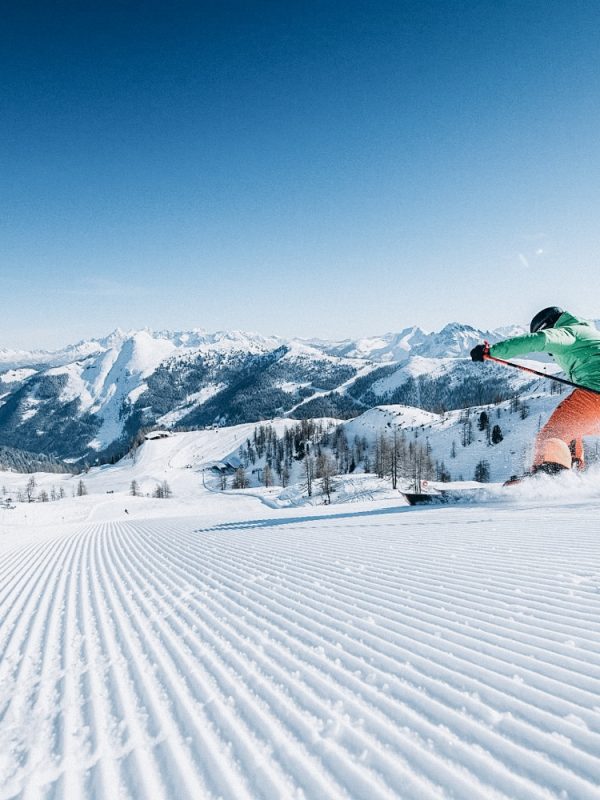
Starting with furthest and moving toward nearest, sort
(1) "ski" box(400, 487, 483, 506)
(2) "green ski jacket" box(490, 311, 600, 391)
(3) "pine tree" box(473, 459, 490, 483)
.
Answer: (3) "pine tree" box(473, 459, 490, 483) → (1) "ski" box(400, 487, 483, 506) → (2) "green ski jacket" box(490, 311, 600, 391)

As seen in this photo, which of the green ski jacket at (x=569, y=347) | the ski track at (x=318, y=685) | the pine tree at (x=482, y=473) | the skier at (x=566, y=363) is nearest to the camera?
the ski track at (x=318, y=685)

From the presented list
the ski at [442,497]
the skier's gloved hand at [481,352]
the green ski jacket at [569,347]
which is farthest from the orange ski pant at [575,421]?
the ski at [442,497]

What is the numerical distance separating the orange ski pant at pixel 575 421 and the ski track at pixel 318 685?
6220mm

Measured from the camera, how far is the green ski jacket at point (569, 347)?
30.6 ft

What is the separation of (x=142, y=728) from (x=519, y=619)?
3812 mm

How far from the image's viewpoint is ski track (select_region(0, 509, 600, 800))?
238 cm

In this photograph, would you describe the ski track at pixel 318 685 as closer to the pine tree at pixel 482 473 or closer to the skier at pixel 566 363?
the skier at pixel 566 363

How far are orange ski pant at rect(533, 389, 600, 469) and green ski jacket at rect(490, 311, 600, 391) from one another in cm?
93

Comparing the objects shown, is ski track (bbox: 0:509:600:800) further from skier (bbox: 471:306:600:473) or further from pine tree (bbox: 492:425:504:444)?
pine tree (bbox: 492:425:504:444)

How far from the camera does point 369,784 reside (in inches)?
88.5

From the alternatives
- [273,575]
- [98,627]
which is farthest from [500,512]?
[98,627]

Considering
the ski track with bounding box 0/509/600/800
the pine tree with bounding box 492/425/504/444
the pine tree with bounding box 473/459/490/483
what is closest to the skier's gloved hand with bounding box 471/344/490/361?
the ski track with bounding box 0/509/600/800

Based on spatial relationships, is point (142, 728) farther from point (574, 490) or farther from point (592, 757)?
point (574, 490)

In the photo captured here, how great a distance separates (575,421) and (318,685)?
42.1ft
